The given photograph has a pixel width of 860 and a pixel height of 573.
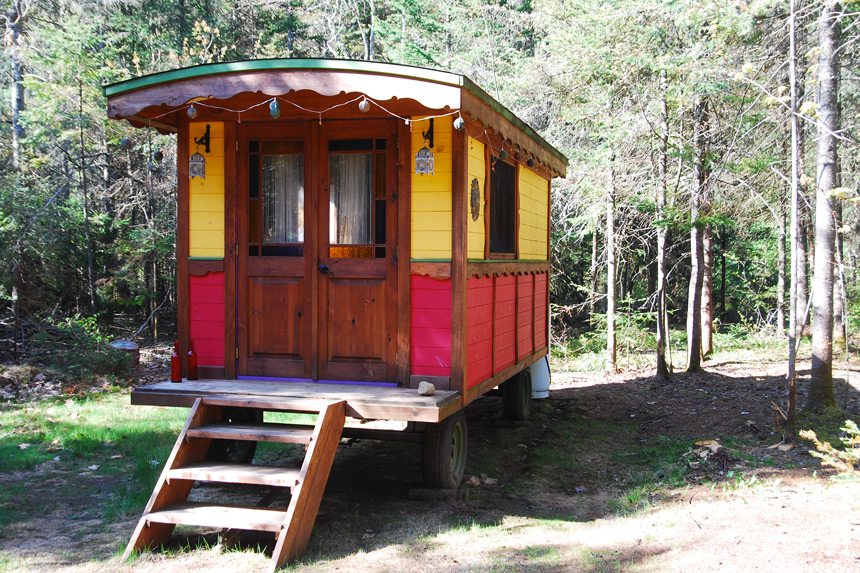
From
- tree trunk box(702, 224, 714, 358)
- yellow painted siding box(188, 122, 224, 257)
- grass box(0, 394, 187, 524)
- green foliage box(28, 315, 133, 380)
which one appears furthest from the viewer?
tree trunk box(702, 224, 714, 358)

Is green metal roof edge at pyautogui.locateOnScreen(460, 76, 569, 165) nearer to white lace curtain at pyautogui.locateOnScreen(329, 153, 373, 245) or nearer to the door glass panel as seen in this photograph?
the door glass panel

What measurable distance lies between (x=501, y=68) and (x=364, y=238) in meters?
12.4

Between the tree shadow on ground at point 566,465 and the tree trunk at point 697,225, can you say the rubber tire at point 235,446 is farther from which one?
the tree trunk at point 697,225

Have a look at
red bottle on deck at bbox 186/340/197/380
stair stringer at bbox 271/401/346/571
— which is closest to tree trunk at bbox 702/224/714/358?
red bottle on deck at bbox 186/340/197/380

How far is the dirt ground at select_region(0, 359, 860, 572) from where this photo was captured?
3.90 metres

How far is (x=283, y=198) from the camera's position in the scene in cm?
560

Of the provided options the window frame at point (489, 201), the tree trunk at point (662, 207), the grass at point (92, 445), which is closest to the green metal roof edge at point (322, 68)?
the window frame at point (489, 201)

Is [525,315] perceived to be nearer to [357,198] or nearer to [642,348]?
[357,198]

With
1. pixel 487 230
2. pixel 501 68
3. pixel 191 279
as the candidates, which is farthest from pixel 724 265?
pixel 191 279

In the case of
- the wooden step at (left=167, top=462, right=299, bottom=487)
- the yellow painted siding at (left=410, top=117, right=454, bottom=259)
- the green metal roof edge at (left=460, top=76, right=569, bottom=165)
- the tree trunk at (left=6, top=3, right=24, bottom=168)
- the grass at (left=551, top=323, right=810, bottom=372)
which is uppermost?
the tree trunk at (left=6, top=3, right=24, bottom=168)

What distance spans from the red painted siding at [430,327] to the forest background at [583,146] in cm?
322

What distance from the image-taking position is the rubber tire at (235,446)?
5.52 m

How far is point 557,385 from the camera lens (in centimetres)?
1163

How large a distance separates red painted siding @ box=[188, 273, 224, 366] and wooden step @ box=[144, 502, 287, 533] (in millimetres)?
1716
